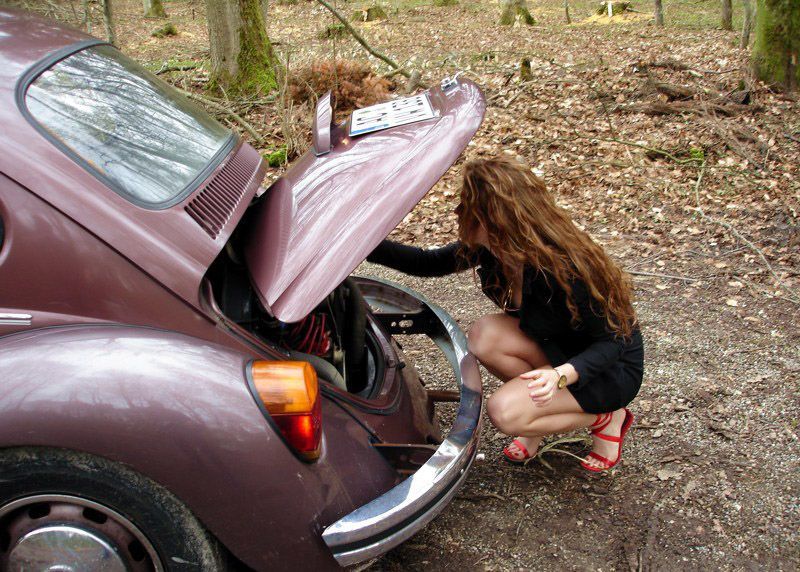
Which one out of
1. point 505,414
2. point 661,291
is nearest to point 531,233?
point 505,414

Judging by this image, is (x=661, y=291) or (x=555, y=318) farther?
(x=661, y=291)

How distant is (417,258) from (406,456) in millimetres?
1061

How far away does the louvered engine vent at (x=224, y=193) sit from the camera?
2.16 metres

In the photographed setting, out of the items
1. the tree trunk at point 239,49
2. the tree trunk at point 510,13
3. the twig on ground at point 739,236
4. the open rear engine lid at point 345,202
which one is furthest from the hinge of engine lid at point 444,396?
the tree trunk at point 510,13

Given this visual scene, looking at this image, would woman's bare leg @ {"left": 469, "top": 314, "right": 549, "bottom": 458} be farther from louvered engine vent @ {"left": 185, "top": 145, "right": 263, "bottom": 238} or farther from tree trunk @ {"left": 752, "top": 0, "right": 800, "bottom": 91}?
tree trunk @ {"left": 752, "top": 0, "right": 800, "bottom": 91}

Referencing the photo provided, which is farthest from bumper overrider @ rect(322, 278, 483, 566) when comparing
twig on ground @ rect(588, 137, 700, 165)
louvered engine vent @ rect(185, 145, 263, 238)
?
twig on ground @ rect(588, 137, 700, 165)

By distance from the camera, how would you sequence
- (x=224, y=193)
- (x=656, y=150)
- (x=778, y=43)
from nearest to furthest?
1. (x=224, y=193)
2. (x=656, y=150)
3. (x=778, y=43)

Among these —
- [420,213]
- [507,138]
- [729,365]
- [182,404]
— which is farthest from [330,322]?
[507,138]

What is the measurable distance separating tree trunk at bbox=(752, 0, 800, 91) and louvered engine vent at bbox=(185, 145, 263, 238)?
6552mm

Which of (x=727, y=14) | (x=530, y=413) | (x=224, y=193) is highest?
(x=224, y=193)

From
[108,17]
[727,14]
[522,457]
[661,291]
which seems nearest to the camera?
[522,457]

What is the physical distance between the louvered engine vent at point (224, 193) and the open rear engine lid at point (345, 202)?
0.42 feet

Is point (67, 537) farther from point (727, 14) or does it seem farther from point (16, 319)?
point (727, 14)

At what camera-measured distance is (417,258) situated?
309cm
